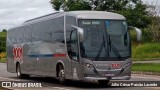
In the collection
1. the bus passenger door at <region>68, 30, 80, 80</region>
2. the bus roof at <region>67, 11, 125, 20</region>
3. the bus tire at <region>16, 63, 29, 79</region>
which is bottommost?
the bus tire at <region>16, 63, 29, 79</region>

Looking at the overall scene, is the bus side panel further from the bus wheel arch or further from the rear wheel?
the rear wheel

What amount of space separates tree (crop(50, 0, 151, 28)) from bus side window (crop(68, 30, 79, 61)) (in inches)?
720

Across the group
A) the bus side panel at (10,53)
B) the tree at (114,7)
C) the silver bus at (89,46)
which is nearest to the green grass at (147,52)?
the tree at (114,7)

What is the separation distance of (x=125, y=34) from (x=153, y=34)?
148ft

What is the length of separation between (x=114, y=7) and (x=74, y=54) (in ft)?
65.8

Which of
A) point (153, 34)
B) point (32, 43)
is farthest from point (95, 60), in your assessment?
point (153, 34)

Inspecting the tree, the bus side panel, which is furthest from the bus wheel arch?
the tree

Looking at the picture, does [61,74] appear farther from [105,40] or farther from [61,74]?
[105,40]

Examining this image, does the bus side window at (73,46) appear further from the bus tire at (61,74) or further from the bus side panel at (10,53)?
the bus side panel at (10,53)

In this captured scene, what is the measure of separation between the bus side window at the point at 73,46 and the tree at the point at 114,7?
18284 millimetres

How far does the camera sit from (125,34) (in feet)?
63.0

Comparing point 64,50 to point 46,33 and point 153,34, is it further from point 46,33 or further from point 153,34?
point 153,34

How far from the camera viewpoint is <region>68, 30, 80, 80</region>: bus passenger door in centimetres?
1880

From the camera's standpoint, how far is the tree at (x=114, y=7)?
37.6 meters
